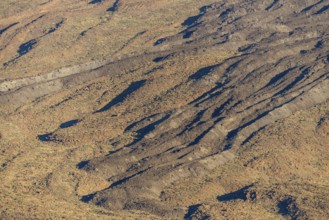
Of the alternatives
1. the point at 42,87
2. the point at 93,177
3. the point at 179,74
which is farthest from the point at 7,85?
the point at 93,177

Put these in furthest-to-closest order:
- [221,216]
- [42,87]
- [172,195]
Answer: [42,87] < [172,195] < [221,216]

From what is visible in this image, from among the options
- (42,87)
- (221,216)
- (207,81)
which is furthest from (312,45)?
(221,216)

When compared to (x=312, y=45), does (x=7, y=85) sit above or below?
above

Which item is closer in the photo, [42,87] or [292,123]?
[292,123]

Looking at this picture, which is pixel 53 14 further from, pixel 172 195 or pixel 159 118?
pixel 172 195

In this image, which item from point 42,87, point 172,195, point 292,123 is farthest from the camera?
point 42,87

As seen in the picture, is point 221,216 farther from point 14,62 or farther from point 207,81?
point 14,62
